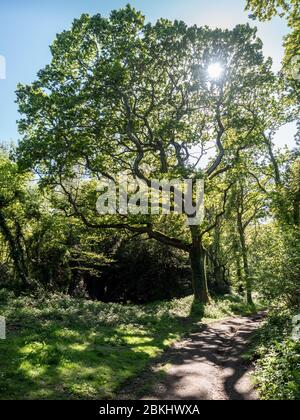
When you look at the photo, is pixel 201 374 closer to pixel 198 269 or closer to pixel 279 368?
pixel 279 368

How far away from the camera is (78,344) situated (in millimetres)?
13688

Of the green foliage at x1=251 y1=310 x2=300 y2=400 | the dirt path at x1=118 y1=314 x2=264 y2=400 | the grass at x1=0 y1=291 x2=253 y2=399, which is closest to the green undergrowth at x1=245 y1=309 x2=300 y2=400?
the green foliage at x1=251 y1=310 x2=300 y2=400

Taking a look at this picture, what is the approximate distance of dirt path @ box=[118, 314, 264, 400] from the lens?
9.97 m

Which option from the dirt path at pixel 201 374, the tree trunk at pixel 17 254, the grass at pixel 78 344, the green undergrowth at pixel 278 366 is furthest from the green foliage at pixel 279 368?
the tree trunk at pixel 17 254

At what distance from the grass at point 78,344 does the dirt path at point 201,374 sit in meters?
0.62

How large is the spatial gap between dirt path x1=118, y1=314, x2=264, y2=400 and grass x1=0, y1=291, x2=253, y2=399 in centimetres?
62

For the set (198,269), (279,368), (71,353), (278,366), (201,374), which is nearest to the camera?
(278,366)

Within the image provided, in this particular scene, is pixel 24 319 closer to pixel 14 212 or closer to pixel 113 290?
pixel 14 212

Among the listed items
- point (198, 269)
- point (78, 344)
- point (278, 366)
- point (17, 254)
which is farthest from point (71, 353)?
point (17, 254)

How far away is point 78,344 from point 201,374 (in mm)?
4852

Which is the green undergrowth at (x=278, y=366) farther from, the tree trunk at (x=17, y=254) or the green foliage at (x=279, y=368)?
the tree trunk at (x=17, y=254)

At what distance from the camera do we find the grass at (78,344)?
9.54 metres

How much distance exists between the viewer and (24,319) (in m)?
16.9

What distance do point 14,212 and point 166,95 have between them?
16.2 meters
